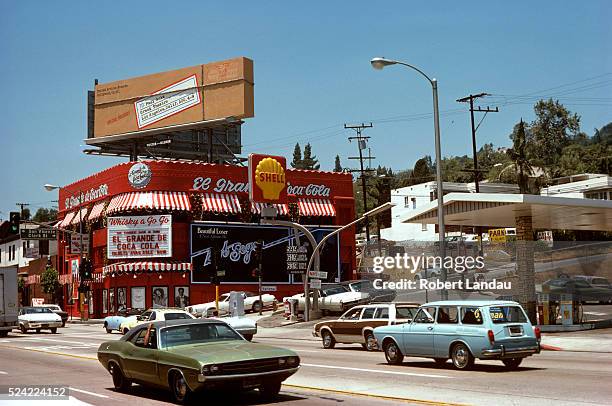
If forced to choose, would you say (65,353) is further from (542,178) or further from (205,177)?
(542,178)

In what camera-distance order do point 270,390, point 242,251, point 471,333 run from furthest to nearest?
point 242,251 < point 471,333 < point 270,390

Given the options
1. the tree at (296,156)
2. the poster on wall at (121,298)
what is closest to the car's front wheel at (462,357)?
the poster on wall at (121,298)

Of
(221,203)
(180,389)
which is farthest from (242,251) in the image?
(180,389)

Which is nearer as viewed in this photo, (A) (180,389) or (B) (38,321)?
(A) (180,389)

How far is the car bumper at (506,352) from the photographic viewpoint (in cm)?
1711

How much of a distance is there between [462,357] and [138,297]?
42.3 metres

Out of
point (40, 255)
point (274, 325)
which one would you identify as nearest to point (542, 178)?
point (274, 325)

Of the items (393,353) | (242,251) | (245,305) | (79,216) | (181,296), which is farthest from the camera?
(79,216)

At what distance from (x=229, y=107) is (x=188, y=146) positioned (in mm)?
8754

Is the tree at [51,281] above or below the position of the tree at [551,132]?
below

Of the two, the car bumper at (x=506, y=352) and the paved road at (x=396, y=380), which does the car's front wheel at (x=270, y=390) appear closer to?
the paved road at (x=396, y=380)

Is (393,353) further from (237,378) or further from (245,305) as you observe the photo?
(245,305)

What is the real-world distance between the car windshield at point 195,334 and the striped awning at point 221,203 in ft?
146

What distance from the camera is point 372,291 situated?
37719 millimetres
